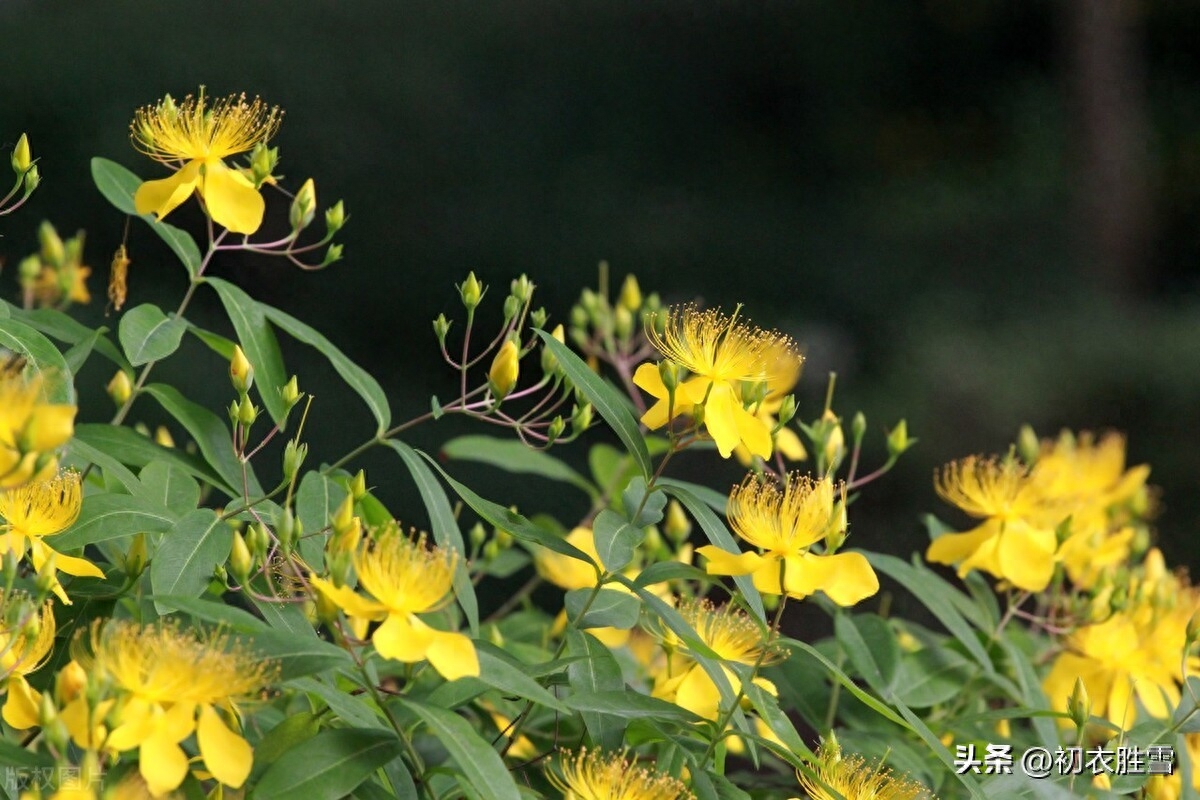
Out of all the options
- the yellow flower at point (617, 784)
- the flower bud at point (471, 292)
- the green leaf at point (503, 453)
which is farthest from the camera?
the green leaf at point (503, 453)

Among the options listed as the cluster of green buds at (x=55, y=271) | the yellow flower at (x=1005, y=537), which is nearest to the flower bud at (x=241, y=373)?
the cluster of green buds at (x=55, y=271)

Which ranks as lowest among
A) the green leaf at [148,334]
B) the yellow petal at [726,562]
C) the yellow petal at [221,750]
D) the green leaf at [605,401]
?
the yellow petal at [221,750]

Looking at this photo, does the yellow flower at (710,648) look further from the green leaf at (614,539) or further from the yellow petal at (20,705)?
the yellow petal at (20,705)

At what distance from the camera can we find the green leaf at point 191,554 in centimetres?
74

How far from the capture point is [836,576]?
820mm

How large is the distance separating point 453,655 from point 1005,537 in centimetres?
61

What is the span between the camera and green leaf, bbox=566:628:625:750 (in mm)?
797

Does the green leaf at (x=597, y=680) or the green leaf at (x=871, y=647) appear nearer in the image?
the green leaf at (x=597, y=680)

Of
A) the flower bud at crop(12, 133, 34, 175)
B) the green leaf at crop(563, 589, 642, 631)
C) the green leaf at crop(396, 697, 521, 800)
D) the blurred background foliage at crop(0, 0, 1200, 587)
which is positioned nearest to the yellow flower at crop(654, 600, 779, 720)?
the green leaf at crop(563, 589, 642, 631)

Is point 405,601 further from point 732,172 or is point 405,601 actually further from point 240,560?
point 732,172

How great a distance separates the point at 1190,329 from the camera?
3752 millimetres

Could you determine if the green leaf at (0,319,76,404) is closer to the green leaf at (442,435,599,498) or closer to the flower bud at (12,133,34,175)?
the flower bud at (12,133,34,175)

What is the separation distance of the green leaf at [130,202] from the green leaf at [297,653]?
36 centimetres

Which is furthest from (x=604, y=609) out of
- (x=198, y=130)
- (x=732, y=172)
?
(x=732, y=172)
